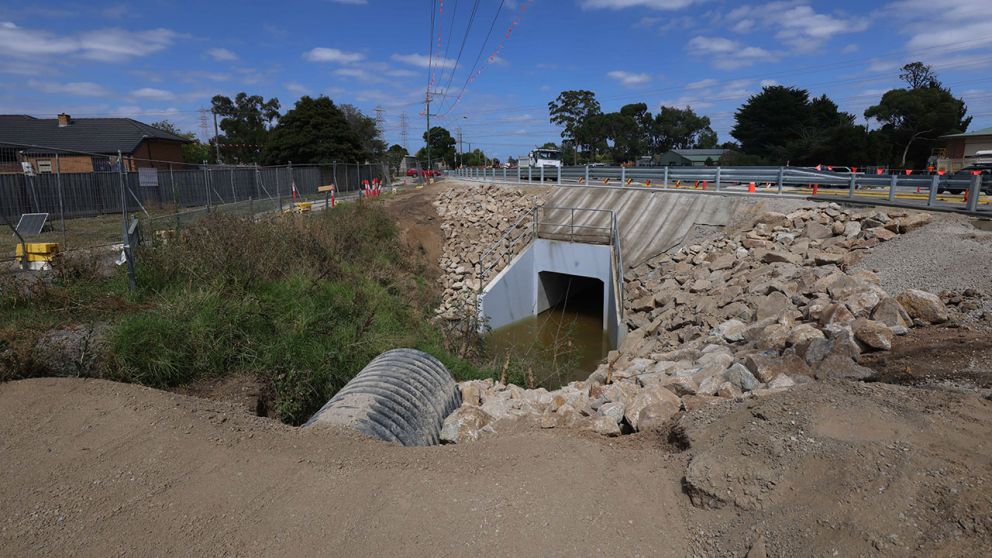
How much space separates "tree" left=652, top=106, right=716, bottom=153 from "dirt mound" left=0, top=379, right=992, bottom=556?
9370 centimetres

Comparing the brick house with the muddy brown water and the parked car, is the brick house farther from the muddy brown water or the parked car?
the parked car

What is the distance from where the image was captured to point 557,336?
1196 cm

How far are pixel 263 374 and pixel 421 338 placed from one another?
449cm

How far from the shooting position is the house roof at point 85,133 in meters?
31.8

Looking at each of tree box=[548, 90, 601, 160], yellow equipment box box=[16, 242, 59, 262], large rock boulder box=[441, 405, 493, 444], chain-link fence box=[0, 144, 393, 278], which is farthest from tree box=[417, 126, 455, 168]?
large rock boulder box=[441, 405, 493, 444]

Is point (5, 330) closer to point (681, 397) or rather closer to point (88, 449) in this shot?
point (88, 449)

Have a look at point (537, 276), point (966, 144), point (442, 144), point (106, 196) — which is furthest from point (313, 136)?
point (442, 144)

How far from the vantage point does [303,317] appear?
27.7ft

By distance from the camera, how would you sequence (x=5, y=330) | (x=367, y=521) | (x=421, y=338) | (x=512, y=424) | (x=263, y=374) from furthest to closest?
(x=421, y=338) → (x=263, y=374) → (x=512, y=424) → (x=5, y=330) → (x=367, y=521)

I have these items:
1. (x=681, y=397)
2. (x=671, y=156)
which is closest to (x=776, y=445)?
(x=681, y=397)

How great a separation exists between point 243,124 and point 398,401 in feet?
323

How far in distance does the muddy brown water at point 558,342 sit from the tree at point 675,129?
78778 mm

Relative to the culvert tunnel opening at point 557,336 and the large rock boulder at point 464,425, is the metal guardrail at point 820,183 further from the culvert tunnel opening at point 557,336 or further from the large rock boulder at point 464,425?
the large rock boulder at point 464,425

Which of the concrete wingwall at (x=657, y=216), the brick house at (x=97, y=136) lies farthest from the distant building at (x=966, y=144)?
the brick house at (x=97, y=136)
